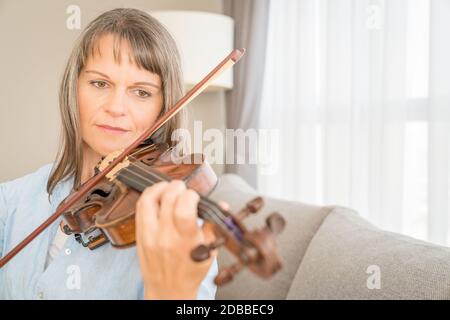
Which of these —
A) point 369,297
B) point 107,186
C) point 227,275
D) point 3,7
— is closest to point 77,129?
point 107,186

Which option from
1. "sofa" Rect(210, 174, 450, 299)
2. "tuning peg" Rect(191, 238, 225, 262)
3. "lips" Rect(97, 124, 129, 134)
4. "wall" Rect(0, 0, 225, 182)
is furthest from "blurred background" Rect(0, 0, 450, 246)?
"tuning peg" Rect(191, 238, 225, 262)

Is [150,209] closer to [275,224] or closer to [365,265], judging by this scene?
[275,224]

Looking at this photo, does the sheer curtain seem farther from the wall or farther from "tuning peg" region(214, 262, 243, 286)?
"tuning peg" region(214, 262, 243, 286)

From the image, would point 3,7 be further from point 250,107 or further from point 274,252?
point 250,107

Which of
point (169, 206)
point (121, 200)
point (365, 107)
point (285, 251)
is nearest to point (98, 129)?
point (121, 200)

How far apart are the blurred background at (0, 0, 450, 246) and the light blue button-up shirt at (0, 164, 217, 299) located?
0.08 m

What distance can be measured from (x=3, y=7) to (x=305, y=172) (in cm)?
94

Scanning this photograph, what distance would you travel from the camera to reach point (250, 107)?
1.40 m

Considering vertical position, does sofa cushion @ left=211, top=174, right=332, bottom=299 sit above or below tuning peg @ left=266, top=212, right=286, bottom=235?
below

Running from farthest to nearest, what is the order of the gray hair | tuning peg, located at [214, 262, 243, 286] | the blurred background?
the blurred background < the gray hair < tuning peg, located at [214, 262, 243, 286]

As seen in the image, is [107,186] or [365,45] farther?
[365,45]

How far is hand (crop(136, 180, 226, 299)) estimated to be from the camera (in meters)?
0.37

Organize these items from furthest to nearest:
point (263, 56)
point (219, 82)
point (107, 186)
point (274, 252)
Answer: point (263, 56) < point (219, 82) < point (107, 186) < point (274, 252)

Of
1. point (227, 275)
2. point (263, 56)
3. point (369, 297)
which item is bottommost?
point (369, 297)
